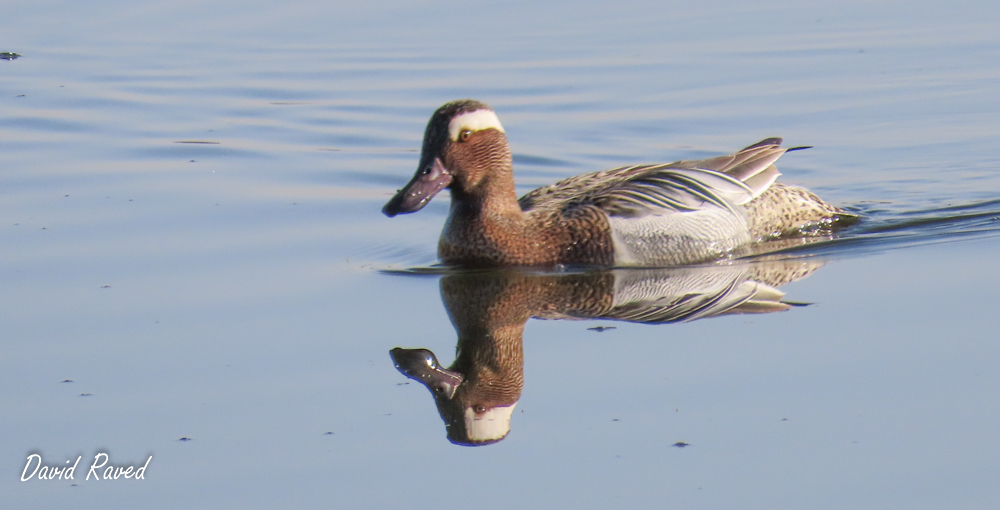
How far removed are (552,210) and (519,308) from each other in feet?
4.09

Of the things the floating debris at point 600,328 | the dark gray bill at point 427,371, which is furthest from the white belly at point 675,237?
the dark gray bill at point 427,371

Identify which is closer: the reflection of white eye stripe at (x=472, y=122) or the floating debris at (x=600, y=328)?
the floating debris at (x=600, y=328)

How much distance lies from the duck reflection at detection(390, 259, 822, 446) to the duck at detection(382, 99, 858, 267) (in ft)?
0.50

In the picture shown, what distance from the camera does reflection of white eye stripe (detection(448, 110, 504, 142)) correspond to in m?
8.55

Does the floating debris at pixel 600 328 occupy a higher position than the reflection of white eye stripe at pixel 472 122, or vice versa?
the reflection of white eye stripe at pixel 472 122

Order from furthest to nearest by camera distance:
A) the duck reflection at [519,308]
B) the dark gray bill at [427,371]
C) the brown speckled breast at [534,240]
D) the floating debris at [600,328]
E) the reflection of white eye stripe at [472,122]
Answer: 1. the brown speckled breast at [534,240]
2. the reflection of white eye stripe at [472,122]
3. the floating debris at [600,328]
4. the dark gray bill at [427,371]
5. the duck reflection at [519,308]

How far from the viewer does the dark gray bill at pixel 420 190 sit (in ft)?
28.2

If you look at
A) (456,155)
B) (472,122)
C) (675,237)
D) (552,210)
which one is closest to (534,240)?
(552,210)

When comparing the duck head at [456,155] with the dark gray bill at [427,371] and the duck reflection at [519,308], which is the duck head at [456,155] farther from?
the dark gray bill at [427,371]

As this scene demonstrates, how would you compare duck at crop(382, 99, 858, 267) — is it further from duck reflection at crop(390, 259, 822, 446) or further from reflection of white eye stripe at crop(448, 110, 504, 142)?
duck reflection at crop(390, 259, 822, 446)

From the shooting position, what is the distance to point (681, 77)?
13.5 meters

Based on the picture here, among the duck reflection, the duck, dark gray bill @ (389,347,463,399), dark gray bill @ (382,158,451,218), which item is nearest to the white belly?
the duck

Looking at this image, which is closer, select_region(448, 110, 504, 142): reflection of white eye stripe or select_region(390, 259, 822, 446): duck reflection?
select_region(390, 259, 822, 446): duck reflection

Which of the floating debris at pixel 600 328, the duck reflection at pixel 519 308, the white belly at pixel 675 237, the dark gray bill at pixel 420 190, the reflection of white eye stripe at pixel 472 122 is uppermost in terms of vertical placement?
the reflection of white eye stripe at pixel 472 122
